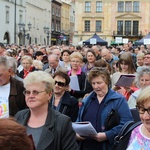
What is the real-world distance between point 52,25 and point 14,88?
2721 inches

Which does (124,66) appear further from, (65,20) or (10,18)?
(65,20)

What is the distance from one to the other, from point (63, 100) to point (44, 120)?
3.87 ft

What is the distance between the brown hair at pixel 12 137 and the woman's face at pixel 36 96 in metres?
1.77

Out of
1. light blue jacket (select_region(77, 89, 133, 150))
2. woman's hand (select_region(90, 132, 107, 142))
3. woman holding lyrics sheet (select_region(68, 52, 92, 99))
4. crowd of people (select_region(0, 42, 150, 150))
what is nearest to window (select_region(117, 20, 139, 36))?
woman holding lyrics sheet (select_region(68, 52, 92, 99))

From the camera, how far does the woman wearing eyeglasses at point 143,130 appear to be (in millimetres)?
3164

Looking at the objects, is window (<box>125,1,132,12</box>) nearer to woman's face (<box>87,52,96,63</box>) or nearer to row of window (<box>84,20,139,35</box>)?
row of window (<box>84,20,139,35</box>)

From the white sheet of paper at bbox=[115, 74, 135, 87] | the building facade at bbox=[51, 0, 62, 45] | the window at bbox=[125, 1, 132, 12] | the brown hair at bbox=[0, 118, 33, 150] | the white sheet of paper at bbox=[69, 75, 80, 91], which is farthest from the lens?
the building facade at bbox=[51, 0, 62, 45]

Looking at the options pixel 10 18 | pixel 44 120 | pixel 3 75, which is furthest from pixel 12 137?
pixel 10 18

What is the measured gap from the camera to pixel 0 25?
4462 cm

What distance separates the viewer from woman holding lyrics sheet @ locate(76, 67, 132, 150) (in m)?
4.44

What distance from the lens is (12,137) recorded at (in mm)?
1945

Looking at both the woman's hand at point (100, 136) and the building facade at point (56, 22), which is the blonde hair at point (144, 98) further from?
the building facade at point (56, 22)

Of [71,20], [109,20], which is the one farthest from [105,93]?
[71,20]

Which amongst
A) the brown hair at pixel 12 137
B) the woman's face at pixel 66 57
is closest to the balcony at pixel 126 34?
the woman's face at pixel 66 57
